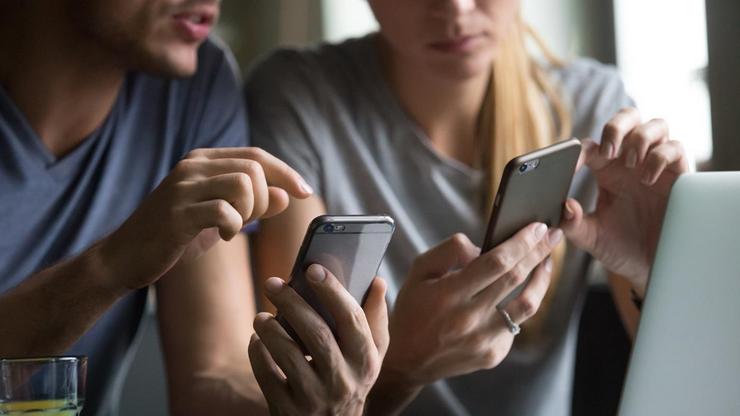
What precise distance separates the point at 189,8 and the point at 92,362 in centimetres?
47

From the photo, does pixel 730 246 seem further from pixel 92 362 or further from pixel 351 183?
pixel 92 362

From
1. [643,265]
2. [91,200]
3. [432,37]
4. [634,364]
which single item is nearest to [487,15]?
[432,37]

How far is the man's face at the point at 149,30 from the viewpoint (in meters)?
1.20

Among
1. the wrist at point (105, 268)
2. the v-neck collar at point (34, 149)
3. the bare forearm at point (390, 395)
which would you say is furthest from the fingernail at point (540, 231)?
the v-neck collar at point (34, 149)

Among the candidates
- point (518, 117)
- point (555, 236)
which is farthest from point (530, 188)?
point (518, 117)

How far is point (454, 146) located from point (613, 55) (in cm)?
94

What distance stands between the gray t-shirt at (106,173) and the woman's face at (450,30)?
0.25 m

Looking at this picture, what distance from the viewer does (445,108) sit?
135cm

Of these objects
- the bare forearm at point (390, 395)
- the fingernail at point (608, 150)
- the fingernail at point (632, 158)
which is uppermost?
the fingernail at point (608, 150)

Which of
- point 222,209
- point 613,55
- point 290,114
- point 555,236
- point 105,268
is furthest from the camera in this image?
point 613,55

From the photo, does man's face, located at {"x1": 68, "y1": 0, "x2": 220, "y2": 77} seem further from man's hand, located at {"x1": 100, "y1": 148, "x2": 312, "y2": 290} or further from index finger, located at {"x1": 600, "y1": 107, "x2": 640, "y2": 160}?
index finger, located at {"x1": 600, "y1": 107, "x2": 640, "y2": 160}

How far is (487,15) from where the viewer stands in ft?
4.05

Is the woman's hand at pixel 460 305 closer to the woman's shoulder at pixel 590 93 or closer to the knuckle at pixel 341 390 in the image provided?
the knuckle at pixel 341 390

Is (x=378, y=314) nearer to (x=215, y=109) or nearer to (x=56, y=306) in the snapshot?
(x=56, y=306)
